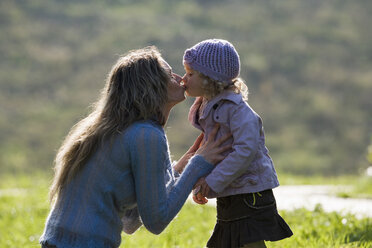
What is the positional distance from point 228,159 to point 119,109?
63 centimetres

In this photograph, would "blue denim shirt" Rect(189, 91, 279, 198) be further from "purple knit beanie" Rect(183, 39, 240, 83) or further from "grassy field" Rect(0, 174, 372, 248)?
"grassy field" Rect(0, 174, 372, 248)

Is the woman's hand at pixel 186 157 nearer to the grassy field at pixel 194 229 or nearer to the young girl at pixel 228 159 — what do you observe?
the young girl at pixel 228 159

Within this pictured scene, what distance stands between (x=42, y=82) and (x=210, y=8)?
10564 mm

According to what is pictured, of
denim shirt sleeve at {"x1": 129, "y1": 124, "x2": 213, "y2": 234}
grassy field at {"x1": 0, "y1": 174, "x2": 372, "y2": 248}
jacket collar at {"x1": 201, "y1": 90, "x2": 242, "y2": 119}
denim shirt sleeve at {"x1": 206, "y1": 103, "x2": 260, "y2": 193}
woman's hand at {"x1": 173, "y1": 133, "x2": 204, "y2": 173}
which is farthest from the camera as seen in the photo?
grassy field at {"x1": 0, "y1": 174, "x2": 372, "y2": 248}

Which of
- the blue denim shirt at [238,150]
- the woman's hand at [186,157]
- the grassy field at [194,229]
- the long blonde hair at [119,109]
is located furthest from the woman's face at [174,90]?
the grassy field at [194,229]

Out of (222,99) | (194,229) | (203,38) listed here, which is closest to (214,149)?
(222,99)

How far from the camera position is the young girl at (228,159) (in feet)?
10.2

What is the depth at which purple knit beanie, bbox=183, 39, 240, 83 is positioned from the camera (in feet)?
10.6

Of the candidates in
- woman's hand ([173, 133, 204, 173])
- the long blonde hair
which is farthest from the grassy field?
the long blonde hair

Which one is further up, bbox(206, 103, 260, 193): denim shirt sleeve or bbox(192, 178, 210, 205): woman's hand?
bbox(206, 103, 260, 193): denim shirt sleeve

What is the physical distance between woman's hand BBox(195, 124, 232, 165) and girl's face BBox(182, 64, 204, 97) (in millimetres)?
234

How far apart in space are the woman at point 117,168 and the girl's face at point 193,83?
1.00ft

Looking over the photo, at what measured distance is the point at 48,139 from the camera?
19125mm

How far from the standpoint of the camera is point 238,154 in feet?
10.0
